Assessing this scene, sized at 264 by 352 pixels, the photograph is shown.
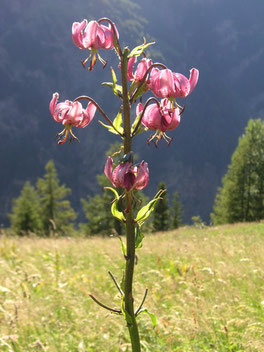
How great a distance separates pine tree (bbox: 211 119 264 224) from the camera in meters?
37.4

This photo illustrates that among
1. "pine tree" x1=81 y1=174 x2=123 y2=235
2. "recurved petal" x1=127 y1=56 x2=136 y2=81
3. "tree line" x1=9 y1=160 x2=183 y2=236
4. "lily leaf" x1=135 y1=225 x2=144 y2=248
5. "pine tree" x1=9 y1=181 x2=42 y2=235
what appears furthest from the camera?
"pine tree" x1=9 y1=181 x2=42 y2=235

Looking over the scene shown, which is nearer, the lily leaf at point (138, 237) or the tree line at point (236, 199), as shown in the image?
the lily leaf at point (138, 237)

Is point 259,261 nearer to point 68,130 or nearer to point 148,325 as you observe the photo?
point 148,325

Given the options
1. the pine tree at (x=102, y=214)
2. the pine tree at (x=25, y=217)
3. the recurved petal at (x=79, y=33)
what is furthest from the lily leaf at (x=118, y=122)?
the pine tree at (x=25, y=217)

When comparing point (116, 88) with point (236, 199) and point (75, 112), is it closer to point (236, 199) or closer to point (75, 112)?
point (75, 112)

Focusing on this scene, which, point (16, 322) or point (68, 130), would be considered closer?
point (68, 130)

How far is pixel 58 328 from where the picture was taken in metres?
3.59

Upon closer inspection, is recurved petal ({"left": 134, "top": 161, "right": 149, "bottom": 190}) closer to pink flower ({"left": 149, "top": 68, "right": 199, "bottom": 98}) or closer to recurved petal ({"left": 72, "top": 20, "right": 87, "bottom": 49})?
pink flower ({"left": 149, "top": 68, "right": 199, "bottom": 98})

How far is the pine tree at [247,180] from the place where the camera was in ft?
123

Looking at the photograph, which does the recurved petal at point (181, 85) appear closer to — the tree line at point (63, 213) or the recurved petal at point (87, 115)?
the recurved petal at point (87, 115)

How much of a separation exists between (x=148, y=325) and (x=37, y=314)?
104 cm

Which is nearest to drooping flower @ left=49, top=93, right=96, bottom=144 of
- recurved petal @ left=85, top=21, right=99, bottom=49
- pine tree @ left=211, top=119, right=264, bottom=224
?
recurved petal @ left=85, top=21, right=99, bottom=49

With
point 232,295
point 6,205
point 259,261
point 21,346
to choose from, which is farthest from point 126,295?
point 6,205

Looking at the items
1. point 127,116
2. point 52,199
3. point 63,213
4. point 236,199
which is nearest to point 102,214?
point 63,213
